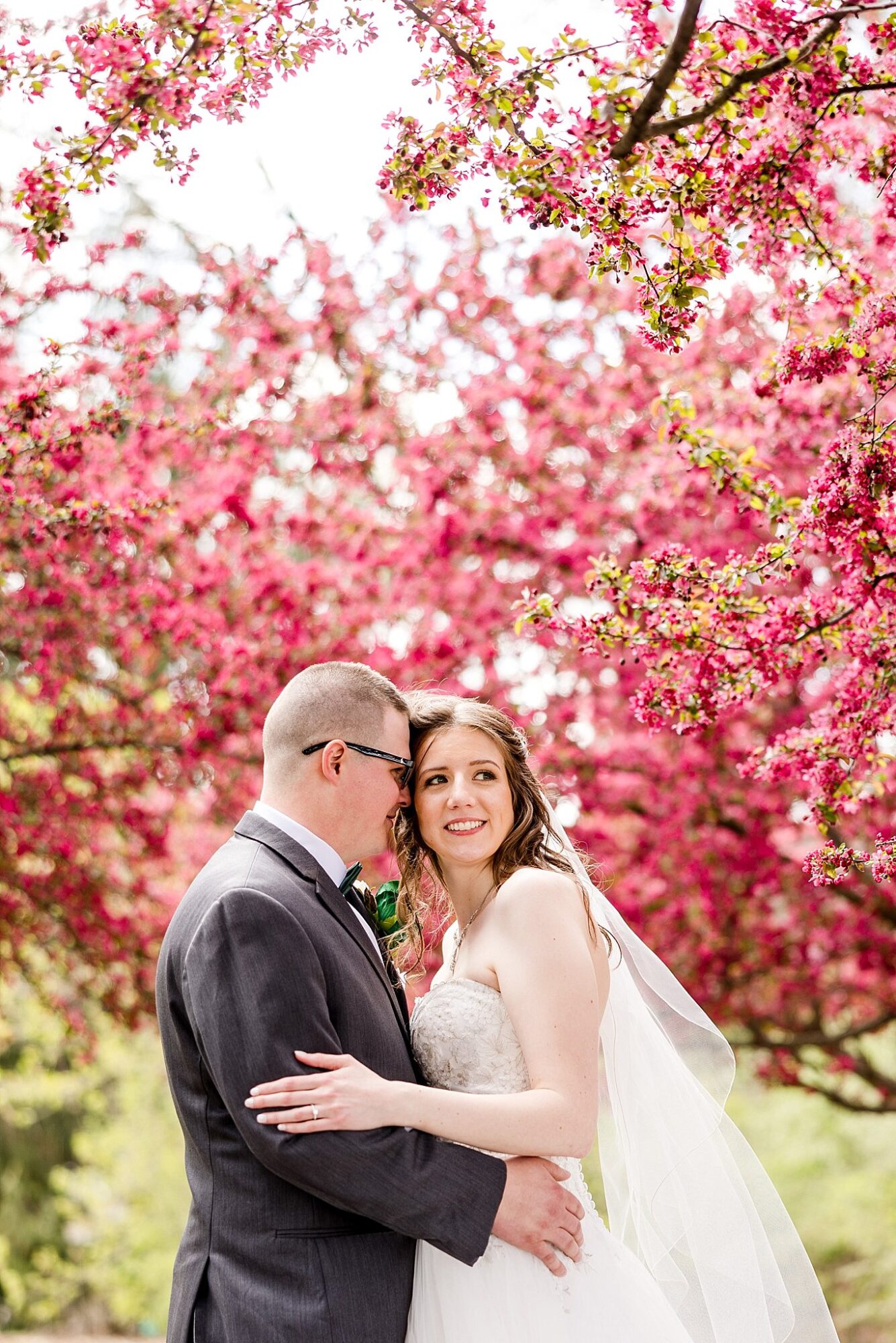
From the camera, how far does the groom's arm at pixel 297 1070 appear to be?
2.69m

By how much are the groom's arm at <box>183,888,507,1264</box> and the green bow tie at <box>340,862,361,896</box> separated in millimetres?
359

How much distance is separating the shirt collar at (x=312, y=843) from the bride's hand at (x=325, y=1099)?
20.8 inches

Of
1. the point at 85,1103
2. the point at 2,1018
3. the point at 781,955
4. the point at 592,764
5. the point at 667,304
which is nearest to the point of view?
the point at 667,304

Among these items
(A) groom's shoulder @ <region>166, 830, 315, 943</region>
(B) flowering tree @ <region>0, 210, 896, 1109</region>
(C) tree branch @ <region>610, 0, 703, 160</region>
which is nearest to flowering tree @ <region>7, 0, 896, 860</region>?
(C) tree branch @ <region>610, 0, 703, 160</region>

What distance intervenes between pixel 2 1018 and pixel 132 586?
4.62 m

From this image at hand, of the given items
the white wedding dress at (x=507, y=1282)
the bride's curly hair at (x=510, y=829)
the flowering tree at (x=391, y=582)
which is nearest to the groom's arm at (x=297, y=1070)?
the white wedding dress at (x=507, y=1282)

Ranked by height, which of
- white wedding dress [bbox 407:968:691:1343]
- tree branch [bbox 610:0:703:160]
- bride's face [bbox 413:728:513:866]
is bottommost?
white wedding dress [bbox 407:968:691:1343]

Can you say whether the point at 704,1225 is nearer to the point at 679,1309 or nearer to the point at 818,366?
the point at 679,1309

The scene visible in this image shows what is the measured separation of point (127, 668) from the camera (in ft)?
21.3

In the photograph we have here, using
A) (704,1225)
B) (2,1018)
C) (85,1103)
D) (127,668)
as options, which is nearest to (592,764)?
(127,668)

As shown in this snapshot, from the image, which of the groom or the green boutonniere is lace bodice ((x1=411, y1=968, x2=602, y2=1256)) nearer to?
the groom

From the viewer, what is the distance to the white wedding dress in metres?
2.95

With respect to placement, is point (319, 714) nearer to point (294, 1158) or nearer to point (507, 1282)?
point (294, 1158)

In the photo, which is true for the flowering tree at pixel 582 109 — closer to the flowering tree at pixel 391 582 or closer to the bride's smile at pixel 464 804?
the bride's smile at pixel 464 804
